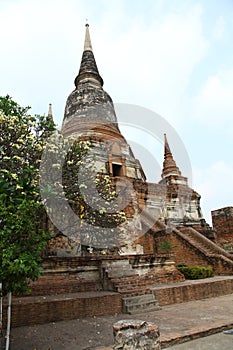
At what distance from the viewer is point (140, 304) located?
719 cm

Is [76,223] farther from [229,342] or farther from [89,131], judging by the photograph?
[89,131]

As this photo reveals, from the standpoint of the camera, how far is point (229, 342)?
4.25 metres

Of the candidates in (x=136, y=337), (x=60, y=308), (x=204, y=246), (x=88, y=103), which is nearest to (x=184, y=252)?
(x=204, y=246)

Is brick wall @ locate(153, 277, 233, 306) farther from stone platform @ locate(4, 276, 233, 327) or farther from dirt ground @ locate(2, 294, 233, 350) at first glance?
dirt ground @ locate(2, 294, 233, 350)

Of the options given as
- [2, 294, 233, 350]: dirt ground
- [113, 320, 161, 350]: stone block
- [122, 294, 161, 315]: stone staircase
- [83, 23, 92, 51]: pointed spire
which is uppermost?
[83, 23, 92, 51]: pointed spire

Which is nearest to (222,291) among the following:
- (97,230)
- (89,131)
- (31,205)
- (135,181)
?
(97,230)

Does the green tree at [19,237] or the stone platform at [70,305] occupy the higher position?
the green tree at [19,237]

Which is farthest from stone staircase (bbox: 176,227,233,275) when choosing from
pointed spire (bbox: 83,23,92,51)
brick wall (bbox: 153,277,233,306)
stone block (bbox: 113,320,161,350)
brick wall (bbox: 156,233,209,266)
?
pointed spire (bbox: 83,23,92,51)

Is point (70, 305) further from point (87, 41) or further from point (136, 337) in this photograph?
point (87, 41)

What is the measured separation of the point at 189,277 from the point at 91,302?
5362 mm

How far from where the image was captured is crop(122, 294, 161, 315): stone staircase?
6992mm

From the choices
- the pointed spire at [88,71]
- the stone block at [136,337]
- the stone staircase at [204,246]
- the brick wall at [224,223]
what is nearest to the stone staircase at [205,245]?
the stone staircase at [204,246]

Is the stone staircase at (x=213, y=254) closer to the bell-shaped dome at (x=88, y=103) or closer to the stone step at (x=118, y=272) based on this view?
the stone step at (x=118, y=272)

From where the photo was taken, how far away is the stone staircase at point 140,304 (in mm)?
6992
